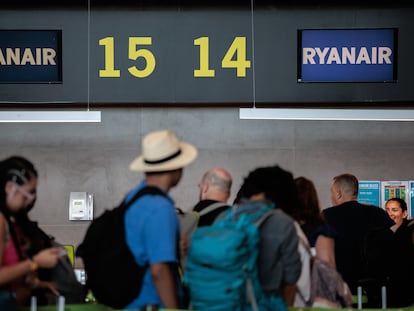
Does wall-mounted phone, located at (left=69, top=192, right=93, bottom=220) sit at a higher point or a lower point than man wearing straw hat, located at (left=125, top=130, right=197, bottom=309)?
lower

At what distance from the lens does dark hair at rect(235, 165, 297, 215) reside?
141 inches

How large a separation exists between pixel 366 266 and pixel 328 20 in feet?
11.4

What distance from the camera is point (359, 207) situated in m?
5.41

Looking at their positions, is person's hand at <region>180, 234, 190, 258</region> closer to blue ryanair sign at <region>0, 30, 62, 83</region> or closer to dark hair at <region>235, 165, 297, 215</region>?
dark hair at <region>235, 165, 297, 215</region>

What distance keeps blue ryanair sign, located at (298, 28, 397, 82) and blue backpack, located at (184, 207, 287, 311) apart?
4.67 meters

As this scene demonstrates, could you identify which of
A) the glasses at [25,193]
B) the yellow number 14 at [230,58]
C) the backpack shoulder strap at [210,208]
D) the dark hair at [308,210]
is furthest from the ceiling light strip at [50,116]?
the glasses at [25,193]

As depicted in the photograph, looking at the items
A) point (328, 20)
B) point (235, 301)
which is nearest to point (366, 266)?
point (235, 301)

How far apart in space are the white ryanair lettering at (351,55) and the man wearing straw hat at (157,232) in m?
4.58

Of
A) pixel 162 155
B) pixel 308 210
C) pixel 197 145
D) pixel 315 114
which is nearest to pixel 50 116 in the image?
pixel 197 145

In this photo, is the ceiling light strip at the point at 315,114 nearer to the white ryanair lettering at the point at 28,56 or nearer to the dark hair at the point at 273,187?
the white ryanair lettering at the point at 28,56

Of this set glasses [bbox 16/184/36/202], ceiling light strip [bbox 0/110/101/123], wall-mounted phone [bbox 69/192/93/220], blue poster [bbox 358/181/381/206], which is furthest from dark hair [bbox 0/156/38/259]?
blue poster [bbox 358/181/381/206]

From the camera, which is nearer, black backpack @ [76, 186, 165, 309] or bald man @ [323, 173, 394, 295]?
black backpack @ [76, 186, 165, 309]

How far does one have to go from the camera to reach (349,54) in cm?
771

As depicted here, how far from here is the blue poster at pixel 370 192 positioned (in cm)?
837
